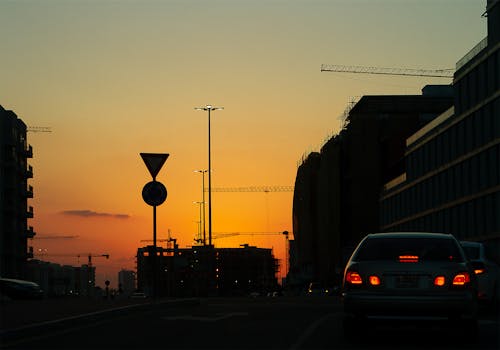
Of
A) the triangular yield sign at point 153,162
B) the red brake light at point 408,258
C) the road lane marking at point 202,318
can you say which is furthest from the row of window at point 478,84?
the red brake light at point 408,258

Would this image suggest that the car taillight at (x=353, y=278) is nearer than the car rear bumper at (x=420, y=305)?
No

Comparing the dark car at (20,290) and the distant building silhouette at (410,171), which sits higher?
the distant building silhouette at (410,171)

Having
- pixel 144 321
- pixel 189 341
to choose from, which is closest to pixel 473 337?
pixel 189 341

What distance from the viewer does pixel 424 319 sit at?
42.5 ft

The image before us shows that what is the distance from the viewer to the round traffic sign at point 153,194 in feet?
→ 76.5

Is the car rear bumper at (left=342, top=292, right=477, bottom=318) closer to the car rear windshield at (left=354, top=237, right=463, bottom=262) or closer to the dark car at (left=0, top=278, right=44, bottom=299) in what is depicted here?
the car rear windshield at (left=354, top=237, right=463, bottom=262)

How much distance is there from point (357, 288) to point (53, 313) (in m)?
8.00

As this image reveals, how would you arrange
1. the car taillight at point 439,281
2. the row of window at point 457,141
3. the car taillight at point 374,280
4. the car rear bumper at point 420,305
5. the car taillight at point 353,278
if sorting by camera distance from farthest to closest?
the row of window at point 457,141 < the car taillight at point 353,278 < the car taillight at point 374,280 < the car taillight at point 439,281 < the car rear bumper at point 420,305

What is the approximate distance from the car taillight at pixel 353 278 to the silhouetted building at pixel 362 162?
349 ft

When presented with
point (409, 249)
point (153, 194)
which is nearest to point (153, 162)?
point (153, 194)

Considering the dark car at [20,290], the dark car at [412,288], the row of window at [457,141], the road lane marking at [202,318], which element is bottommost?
the road lane marking at [202,318]

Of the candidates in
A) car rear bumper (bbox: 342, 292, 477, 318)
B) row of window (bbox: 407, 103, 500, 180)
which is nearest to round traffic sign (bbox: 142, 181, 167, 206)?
car rear bumper (bbox: 342, 292, 477, 318)

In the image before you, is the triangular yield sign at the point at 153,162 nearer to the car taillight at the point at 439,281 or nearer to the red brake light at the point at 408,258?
the red brake light at the point at 408,258

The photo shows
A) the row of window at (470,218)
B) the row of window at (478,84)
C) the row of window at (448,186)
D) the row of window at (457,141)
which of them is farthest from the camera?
the row of window at (448,186)
